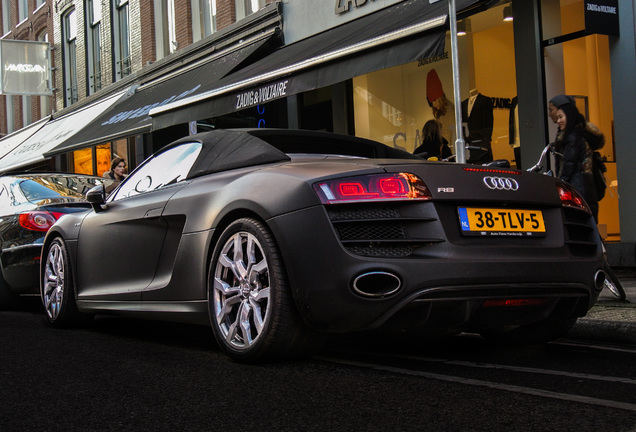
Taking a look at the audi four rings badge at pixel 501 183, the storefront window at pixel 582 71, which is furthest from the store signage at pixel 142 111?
the audi four rings badge at pixel 501 183

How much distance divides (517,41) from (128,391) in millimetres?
8057

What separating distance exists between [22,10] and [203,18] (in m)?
17.0

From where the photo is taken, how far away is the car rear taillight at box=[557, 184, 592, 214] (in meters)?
4.09

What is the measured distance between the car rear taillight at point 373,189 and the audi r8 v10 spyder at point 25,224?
3835 mm

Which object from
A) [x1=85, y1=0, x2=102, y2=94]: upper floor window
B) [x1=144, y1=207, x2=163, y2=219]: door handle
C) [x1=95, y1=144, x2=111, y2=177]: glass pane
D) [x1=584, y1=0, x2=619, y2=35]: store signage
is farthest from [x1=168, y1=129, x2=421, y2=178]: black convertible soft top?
[x1=85, y1=0, x2=102, y2=94]: upper floor window

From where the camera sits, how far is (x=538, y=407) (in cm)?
290

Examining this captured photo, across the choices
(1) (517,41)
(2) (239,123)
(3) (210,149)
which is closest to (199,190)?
(3) (210,149)

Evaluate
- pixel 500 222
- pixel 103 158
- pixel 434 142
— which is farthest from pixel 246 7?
pixel 500 222

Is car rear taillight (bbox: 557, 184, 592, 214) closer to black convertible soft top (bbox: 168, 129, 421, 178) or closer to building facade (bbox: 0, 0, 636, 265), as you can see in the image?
black convertible soft top (bbox: 168, 129, 421, 178)

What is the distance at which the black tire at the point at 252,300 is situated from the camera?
370cm

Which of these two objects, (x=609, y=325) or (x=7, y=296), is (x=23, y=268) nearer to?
(x=7, y=296)

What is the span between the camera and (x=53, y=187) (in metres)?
8.27

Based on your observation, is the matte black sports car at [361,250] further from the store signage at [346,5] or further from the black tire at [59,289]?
the store signage at [346,5]

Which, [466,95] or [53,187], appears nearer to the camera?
[53,187]
